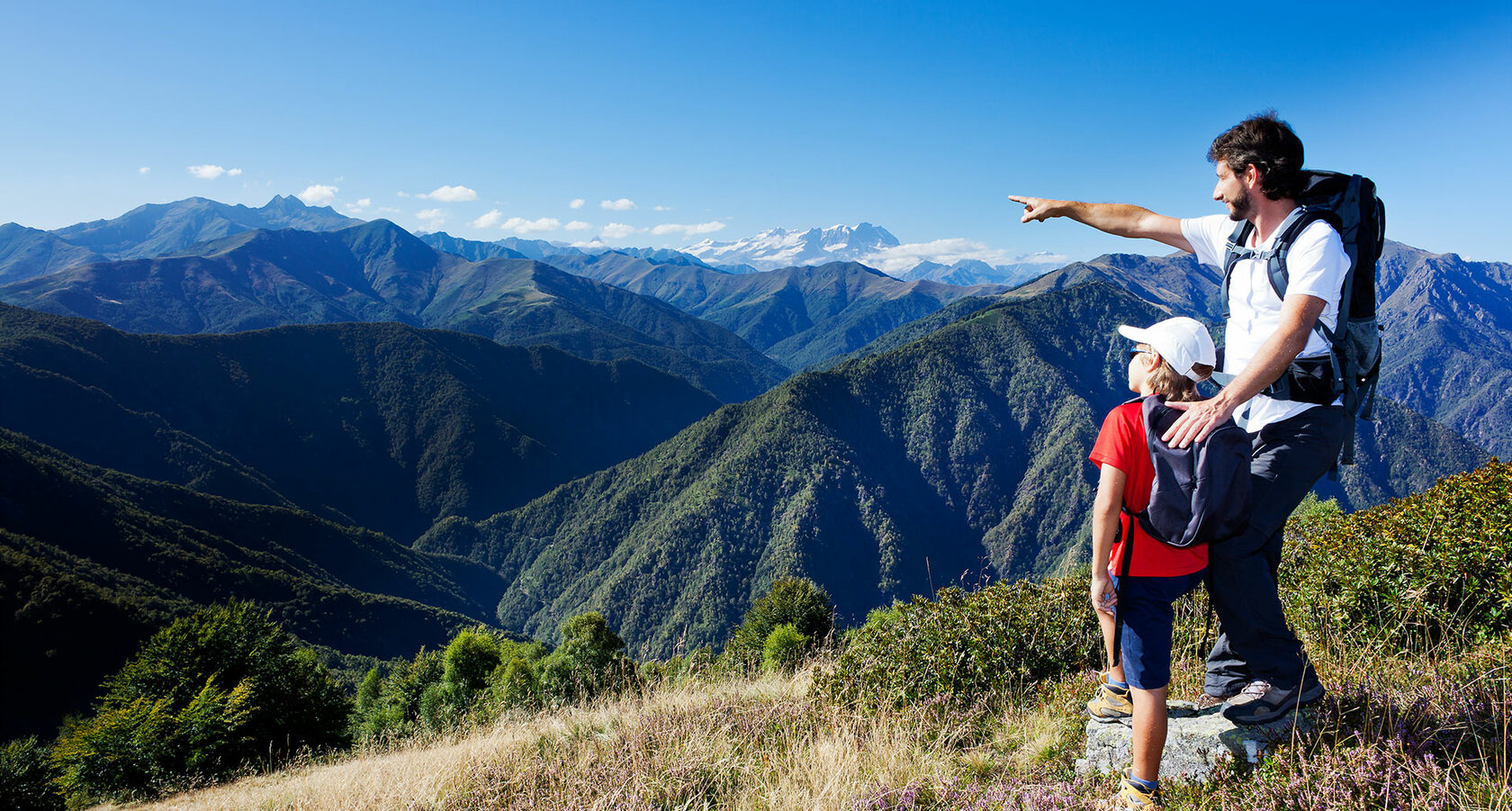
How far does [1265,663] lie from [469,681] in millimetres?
42560

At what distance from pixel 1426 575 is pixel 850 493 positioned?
133 m

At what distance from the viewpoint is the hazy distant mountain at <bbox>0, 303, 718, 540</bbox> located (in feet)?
451

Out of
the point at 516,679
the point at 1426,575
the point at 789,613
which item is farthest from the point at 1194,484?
the point at 789,613

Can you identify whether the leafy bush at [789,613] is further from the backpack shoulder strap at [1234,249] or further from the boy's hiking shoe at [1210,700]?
the backpack shoulder strap at [1234,249]

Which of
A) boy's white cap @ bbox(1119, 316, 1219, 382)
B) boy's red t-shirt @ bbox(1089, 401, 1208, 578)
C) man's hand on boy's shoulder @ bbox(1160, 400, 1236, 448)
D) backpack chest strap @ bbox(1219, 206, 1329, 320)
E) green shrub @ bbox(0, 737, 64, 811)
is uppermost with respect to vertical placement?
backpack chest strap @ bbox(1219, 206, 1329, 320)

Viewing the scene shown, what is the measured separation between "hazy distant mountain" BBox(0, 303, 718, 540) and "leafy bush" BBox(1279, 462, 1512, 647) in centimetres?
16879

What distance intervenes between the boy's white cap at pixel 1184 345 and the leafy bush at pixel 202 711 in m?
17.7

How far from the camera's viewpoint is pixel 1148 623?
332 centimetres

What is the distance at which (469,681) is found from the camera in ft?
126

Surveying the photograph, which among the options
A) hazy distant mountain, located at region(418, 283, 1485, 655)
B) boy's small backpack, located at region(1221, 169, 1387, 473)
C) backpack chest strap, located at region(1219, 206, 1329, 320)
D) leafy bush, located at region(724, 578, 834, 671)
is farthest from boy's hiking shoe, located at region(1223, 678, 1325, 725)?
hazy distant mountain, located at region(418, 283, 1485, 655)

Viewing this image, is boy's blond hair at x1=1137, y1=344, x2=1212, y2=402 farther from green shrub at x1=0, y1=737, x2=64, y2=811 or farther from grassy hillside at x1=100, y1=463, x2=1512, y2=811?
green shrub at x1=0, y1=737, x2=64, y2=811

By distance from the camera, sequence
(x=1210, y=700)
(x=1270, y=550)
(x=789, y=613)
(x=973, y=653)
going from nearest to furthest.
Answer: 1. (x=1270, y=550)
2. (x=1210, y=700)
3. (x=973, y=653)
4. (x=789, y=613)

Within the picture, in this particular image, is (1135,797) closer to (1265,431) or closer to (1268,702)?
(1268,702)

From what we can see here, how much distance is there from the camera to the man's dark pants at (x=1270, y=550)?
336 cm
